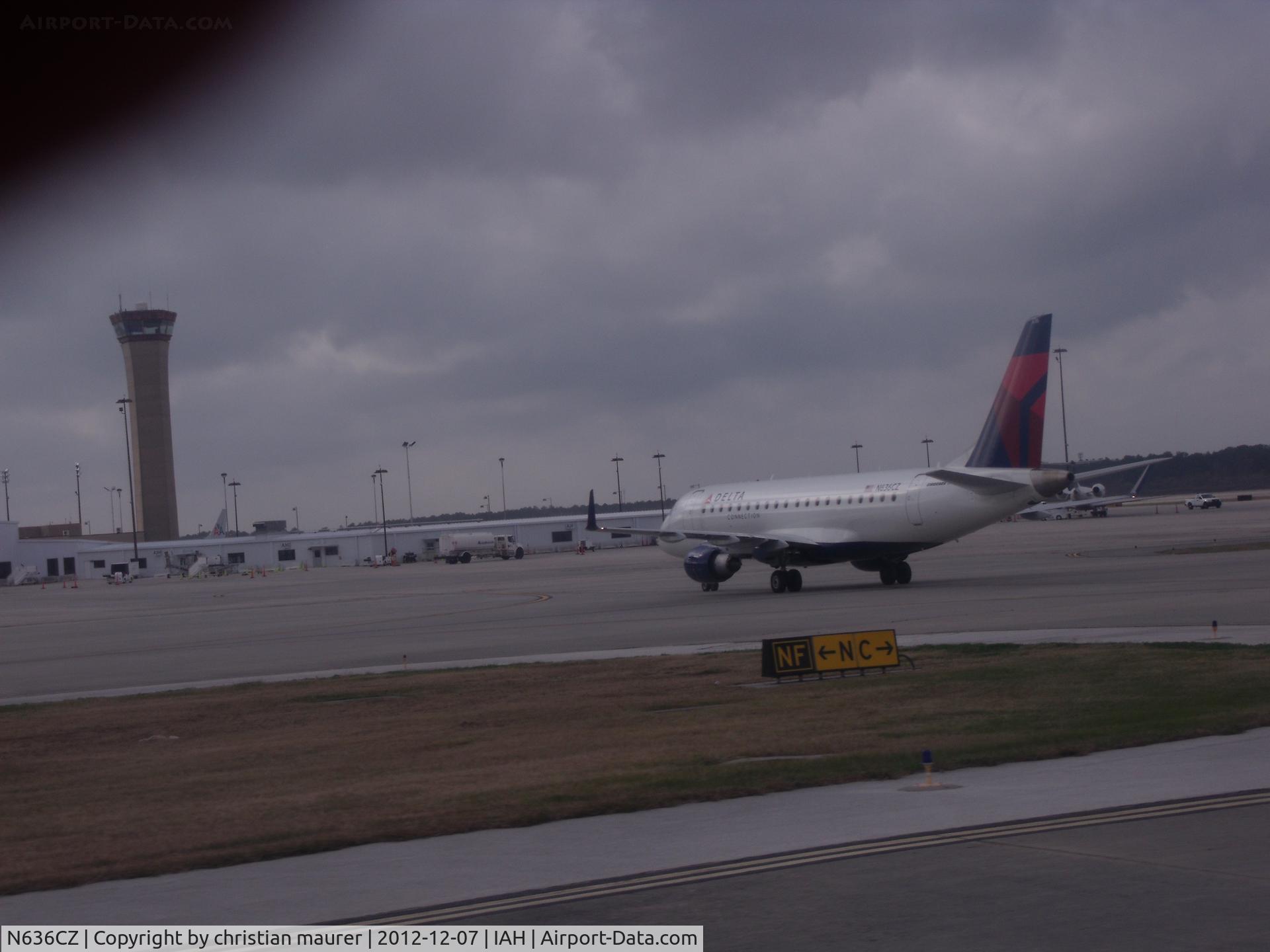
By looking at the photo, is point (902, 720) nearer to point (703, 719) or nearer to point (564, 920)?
point (703, 719)

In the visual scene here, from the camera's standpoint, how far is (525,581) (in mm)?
68438

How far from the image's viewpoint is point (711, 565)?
46062 millimetres

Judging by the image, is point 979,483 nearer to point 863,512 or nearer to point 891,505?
point 891,505

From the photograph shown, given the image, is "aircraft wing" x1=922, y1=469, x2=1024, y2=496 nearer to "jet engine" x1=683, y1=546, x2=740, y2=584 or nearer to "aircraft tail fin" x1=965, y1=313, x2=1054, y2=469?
"aircraft tail fin" x1=965, y1=313, x2=1054, y2=469

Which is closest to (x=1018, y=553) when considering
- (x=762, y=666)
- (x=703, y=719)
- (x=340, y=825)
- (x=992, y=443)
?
(x=992, y=443)

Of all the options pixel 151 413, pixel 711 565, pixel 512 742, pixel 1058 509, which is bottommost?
pixel 512 742

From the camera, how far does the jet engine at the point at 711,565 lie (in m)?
45.9

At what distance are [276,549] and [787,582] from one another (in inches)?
4926

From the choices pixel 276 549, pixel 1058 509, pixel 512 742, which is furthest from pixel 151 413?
pixel 512 742

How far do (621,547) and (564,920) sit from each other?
130981 mm

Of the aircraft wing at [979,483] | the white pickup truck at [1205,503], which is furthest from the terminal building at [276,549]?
the aircraft wing at [979,483]

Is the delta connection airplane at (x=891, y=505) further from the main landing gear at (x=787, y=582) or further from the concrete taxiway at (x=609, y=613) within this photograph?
the concrete taxiway at (x=609, y=613)

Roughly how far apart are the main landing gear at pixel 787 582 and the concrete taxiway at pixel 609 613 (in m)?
1.10

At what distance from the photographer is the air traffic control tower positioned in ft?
600
